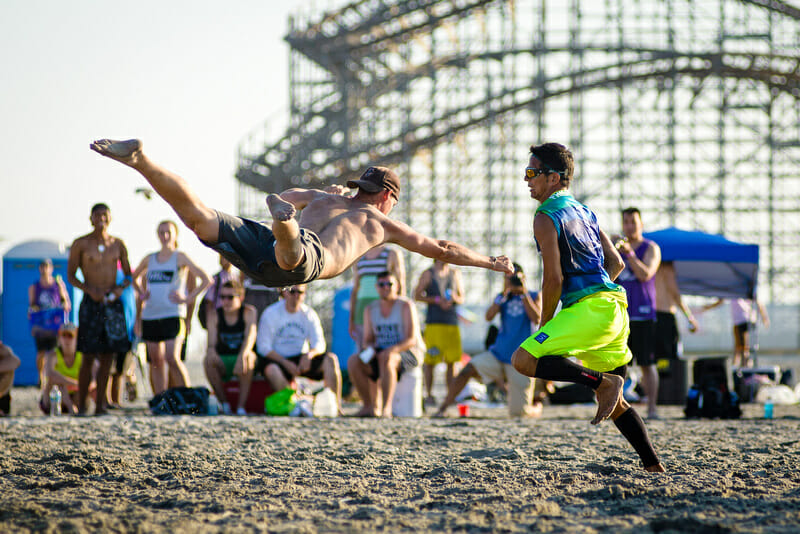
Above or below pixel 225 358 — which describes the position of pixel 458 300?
above

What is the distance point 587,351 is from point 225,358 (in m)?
5.16

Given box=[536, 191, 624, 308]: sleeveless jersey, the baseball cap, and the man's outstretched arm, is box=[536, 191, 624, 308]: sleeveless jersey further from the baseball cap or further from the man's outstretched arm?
the baseball cap

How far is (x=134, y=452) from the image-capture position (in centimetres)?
599

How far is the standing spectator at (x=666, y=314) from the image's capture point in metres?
8.91

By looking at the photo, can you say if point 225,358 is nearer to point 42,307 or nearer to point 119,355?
point 119,355

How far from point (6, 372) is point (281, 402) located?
2353 millimetres

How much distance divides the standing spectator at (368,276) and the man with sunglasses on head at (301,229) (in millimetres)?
4382

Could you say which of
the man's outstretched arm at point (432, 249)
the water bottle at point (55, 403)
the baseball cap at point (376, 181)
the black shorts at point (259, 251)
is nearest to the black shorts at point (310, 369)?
the water bottle at point (55, 403)

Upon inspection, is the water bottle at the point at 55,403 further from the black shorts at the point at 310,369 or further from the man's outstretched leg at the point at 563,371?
the man's outstretched leg at the point at 563,371

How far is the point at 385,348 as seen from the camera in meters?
9.03

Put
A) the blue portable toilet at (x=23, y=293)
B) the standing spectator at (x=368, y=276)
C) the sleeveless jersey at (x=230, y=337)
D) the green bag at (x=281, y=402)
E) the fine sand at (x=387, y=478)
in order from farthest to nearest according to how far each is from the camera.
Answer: the blue portable toilet at (x=23, y=293) < the standing spectator at (x=368, y=276) < the sleeveless jersey at (x=230, y=337) < the green bag at (x=281, y=402) < the fine sand at (x=387, y=478)

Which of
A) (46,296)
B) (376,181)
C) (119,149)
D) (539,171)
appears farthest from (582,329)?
(46,296)

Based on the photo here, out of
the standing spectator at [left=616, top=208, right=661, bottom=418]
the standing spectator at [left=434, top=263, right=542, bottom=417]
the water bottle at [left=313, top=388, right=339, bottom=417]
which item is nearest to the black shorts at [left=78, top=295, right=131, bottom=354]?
the water bottle at [left=313, top=388, right=339, bottom=417]

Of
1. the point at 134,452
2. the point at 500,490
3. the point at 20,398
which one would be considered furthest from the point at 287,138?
the point at 500,490
